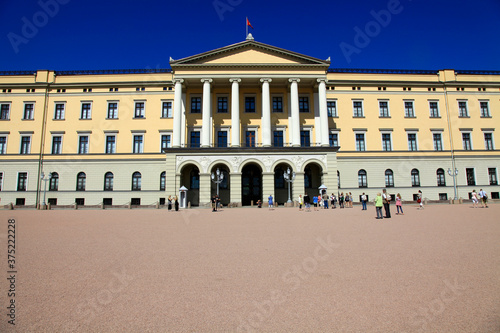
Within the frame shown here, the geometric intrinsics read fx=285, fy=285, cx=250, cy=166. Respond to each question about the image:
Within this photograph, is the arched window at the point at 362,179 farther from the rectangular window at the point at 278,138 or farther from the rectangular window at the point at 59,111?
the rectangular window at the point at 59,111

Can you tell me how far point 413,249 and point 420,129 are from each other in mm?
37059

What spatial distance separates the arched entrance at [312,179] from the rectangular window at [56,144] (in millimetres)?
32353

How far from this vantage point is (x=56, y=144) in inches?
1489

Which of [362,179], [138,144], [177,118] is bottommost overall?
[362,179]

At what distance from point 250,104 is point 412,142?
886 inches

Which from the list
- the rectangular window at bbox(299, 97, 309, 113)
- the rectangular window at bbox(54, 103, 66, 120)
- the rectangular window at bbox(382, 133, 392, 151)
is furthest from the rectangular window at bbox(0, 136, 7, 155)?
the rectangular window at bbox(382, 133, 392, 151)

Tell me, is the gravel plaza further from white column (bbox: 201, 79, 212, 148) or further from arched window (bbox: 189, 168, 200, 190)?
arched window (bbox: 189, 168, 200, 190)

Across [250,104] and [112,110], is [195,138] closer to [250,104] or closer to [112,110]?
[250,104]

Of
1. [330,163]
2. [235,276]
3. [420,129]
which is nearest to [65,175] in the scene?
[330,163]

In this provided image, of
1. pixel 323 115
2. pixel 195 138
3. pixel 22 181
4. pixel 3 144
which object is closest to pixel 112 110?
pixel 195 138

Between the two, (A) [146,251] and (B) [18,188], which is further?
(B) [18,188]

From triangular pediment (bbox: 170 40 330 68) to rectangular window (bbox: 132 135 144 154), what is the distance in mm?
10505

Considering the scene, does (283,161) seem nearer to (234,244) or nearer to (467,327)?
(234,244)

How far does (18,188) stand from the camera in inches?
1442
